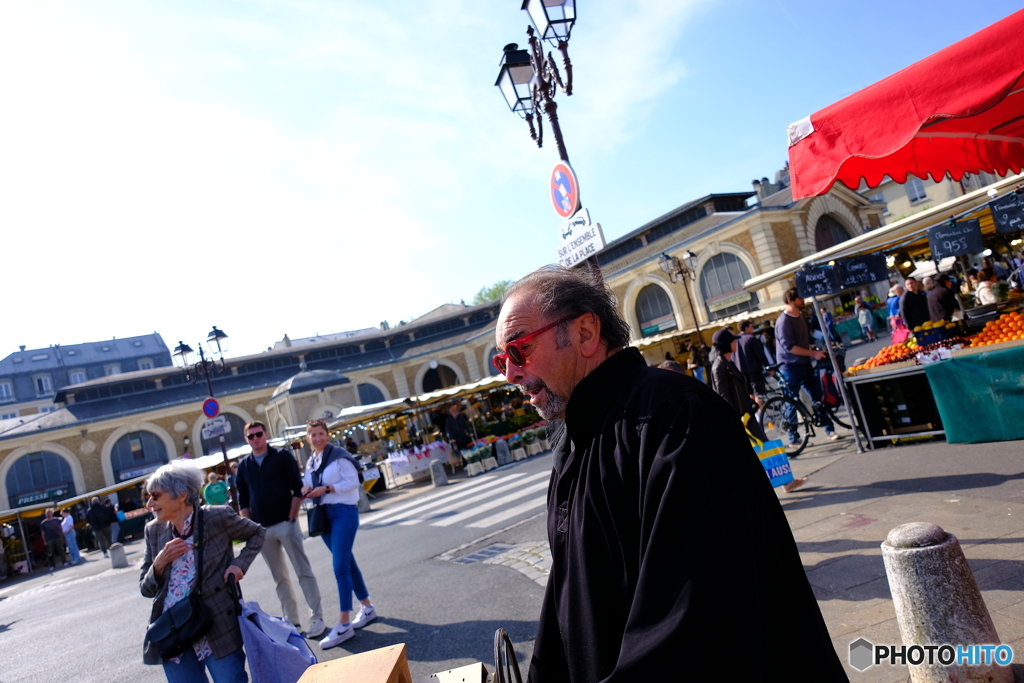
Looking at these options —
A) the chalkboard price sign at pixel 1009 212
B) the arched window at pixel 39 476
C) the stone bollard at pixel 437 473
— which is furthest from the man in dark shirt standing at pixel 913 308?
the arched window at pixel 39 476

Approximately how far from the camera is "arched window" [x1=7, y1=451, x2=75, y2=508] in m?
33.6

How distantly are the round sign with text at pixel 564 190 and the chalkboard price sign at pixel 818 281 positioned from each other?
328 centimetres

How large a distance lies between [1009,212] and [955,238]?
1.30 m

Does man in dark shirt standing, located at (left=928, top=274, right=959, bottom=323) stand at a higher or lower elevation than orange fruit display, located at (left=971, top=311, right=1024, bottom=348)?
higher

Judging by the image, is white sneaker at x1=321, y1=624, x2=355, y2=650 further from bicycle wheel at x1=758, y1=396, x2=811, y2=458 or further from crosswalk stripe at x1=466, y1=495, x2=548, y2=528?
bicycle wheel at x1=758, y1=396, x2=811, y2=458

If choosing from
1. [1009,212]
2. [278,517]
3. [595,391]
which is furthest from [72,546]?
[1009,212]

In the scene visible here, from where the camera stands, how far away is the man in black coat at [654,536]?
1.12 meters

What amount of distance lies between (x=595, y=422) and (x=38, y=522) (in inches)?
1147

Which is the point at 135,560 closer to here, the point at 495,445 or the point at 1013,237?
the point at 495,445

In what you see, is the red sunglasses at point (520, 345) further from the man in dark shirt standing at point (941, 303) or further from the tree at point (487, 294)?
the tree at point (487, 294)

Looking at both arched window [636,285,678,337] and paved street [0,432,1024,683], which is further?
arched window [636,285,678,337]

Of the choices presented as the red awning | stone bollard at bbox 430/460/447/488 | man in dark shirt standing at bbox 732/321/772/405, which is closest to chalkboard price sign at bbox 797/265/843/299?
man in dark shirt standing at bbox 732/321/772/405

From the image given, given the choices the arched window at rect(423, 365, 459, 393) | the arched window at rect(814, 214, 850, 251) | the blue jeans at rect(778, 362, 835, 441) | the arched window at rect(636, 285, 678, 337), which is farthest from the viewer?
the arched window at rect(423, 365, 459, 393)

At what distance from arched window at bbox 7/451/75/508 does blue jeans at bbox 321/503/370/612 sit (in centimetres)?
3618
